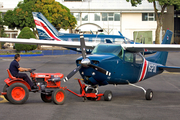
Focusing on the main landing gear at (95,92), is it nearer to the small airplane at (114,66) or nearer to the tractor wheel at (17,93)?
the small airplane at (114,66)

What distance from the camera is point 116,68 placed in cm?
1063

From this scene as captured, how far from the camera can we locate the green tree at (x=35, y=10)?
48562 millimetres

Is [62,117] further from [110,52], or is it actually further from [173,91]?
[173,91]

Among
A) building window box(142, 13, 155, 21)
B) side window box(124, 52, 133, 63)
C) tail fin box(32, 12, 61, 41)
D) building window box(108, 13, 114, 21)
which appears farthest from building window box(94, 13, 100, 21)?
side window box(124, 52, 133, 63)

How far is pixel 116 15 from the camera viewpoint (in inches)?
2571

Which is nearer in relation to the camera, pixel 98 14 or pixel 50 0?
Answer: pixel 50 0

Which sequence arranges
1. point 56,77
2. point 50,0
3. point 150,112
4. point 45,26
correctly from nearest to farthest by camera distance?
point 150,112, point 56,77, point 45,26, point 50,0

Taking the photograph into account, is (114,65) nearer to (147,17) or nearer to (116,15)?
(116,15)

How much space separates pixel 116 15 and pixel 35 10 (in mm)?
22888

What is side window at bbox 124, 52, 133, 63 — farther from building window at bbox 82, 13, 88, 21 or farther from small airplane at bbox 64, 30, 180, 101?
building window at bbox 82, 13, 88, 21

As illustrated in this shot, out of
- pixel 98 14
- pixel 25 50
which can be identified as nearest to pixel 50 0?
pixel 25 50

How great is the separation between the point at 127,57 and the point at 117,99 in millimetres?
1709

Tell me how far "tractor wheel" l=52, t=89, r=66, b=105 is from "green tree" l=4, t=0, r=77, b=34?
40.0 meters

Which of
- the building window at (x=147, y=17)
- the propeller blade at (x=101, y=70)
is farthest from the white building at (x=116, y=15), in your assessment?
the propeller blade at (x=101, y=70)
